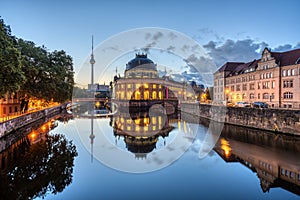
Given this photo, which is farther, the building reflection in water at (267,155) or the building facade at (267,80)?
the building facade at (267,80)

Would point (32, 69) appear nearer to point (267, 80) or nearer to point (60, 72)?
point (60, 72)

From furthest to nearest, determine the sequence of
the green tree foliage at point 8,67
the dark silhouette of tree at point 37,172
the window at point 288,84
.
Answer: the window at point 288,84, the green tree foliage at point 8,67, the dark silhouette of tree at point 37,172

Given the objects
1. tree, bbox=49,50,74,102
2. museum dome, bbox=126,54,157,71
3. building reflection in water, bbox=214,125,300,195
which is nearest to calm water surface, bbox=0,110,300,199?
building reflection in water, bbox=214,125,300,195

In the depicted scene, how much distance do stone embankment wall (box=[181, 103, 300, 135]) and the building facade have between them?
229 inches

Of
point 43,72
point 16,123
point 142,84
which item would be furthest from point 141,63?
point 16,123

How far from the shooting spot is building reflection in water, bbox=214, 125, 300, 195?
47.0 ft

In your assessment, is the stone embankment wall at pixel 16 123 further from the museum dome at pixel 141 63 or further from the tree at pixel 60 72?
the museum dome at pixel 141 63

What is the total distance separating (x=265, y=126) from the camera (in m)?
29.8

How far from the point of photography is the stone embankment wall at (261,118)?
25938 millimetres

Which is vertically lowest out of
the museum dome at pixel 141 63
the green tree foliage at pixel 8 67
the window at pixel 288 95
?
the window at pixel 288 95

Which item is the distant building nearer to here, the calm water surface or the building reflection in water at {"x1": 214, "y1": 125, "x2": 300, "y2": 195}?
the building reflection in water at {"x1": 214, "y1": 125, "x2": 300, "y2": 195}

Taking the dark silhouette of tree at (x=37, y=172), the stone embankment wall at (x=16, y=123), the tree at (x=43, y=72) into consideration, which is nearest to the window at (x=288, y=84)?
the dark silhouette of tree at (x=37, y=172)

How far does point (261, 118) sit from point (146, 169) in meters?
20.7

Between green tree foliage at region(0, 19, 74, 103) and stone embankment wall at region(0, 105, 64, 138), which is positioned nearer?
green tree foliage at region(0, 19, 74, 103)
